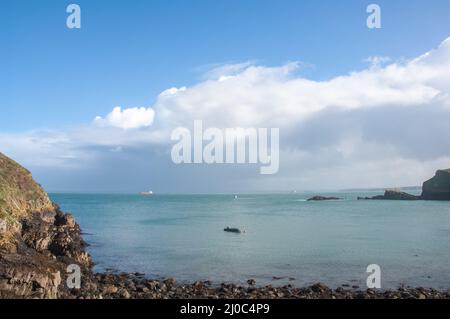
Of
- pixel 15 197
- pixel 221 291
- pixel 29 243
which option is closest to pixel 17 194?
pixel 15 197

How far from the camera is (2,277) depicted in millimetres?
30172

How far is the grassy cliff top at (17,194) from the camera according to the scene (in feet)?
143

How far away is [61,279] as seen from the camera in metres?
35.6

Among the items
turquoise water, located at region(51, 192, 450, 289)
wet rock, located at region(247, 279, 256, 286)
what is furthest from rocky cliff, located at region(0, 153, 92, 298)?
wet rock, located at region(247, 279, 256, 286)

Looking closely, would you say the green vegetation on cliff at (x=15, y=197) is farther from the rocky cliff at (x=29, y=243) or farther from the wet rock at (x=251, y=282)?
the wet rock at (x=251, y=282)

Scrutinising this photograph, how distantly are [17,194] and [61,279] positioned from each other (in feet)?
63.3

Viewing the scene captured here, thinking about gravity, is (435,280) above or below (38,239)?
below

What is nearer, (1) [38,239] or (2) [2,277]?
(2) [2,277]

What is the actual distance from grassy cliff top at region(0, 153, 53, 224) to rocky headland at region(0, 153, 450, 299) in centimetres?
16

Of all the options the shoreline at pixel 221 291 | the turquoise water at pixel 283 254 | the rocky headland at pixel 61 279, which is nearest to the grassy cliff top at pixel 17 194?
the rocky headland at pixel 61 279

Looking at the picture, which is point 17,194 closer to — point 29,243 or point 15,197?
point 15,197
